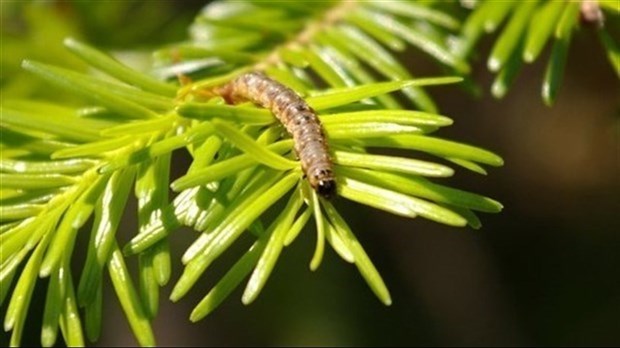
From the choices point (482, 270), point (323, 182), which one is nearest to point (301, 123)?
point (323, 182)

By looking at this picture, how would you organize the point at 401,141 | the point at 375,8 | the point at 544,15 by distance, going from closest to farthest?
the point at 401,141
the point at 544,15
the point at 375,8

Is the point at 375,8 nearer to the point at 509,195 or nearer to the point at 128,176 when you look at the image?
the point at 128,176

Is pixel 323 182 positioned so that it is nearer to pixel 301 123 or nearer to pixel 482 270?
pixel 301 123

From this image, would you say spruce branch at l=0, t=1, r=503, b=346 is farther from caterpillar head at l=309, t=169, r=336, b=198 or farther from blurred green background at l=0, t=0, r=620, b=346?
blurred green background at l=0, t=0, r=620, b=346

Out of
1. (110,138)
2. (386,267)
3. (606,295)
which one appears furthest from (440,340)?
(110,138)

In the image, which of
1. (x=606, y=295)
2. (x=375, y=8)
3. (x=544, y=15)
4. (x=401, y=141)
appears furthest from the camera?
(x=606, y=295)

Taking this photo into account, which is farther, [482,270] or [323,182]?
[482,270]

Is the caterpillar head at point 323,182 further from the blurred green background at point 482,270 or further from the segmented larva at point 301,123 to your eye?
the blurred green background at point 482,270
